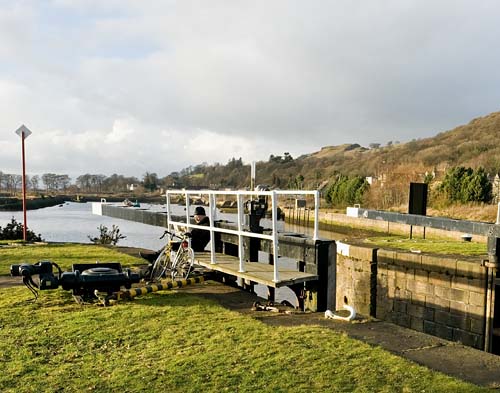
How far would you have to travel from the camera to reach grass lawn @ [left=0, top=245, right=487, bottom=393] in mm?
3896

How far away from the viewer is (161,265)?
8.63m

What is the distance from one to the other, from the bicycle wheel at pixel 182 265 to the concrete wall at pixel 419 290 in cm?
Answer: 612

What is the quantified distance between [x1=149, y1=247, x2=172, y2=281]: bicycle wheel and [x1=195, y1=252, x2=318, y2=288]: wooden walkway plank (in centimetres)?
51

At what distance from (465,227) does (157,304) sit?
22.6 feet

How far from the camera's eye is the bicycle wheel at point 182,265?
8078mm

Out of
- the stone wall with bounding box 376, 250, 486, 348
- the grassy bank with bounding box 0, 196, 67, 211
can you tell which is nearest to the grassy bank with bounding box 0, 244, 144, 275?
the stone wall with bounding box 376, 250, 486, 348

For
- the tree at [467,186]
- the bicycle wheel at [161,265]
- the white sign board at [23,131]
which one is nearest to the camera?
the bicycle wheel at [161,265]

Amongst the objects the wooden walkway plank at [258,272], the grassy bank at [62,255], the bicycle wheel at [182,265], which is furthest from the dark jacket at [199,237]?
the grassy bank at [62,255]

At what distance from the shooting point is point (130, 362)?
176 inches

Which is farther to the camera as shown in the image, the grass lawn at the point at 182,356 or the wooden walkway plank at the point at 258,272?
the wooden walkway plank at the point at 258,272

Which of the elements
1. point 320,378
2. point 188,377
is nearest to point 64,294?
point 188,377

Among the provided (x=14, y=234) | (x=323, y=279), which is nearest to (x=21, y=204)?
(x=14, y=234)

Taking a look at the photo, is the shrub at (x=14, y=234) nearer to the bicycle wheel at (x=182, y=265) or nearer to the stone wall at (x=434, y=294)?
the bicycle wheel at (x=182, y=265)

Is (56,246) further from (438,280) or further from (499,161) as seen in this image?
(499,161)
